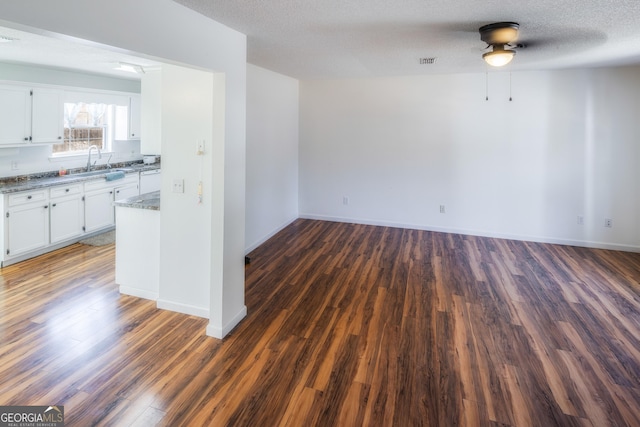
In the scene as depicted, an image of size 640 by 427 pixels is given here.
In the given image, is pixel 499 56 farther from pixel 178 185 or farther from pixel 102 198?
→ pixel 102 198

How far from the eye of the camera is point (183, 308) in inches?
129

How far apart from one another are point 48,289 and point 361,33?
153 inches

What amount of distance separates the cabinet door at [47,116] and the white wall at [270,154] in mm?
2728

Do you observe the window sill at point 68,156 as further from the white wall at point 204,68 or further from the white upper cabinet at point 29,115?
the white wall at point 204,68

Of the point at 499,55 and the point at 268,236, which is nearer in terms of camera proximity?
the point at 499,55

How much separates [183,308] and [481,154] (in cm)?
481

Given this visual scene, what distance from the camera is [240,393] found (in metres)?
2.27

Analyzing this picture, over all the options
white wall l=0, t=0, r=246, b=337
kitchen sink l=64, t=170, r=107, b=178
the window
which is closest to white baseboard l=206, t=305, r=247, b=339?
white wall l=0, t=0, r=246, b=337

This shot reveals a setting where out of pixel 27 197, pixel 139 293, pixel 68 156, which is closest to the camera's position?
pixel 139 293

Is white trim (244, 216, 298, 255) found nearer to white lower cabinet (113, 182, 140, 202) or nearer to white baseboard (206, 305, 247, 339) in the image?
white baseboard (206, 305, 247, 339)

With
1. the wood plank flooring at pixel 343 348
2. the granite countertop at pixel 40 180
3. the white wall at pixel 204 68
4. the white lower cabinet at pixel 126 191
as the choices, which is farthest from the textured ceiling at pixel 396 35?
the wood plank flooring at pixel 343 348

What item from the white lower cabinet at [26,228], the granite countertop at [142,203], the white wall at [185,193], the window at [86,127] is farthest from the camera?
the window at [86,127]

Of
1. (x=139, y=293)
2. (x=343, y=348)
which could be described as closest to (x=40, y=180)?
(x=139, y=293)

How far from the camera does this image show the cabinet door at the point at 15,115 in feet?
14.5
